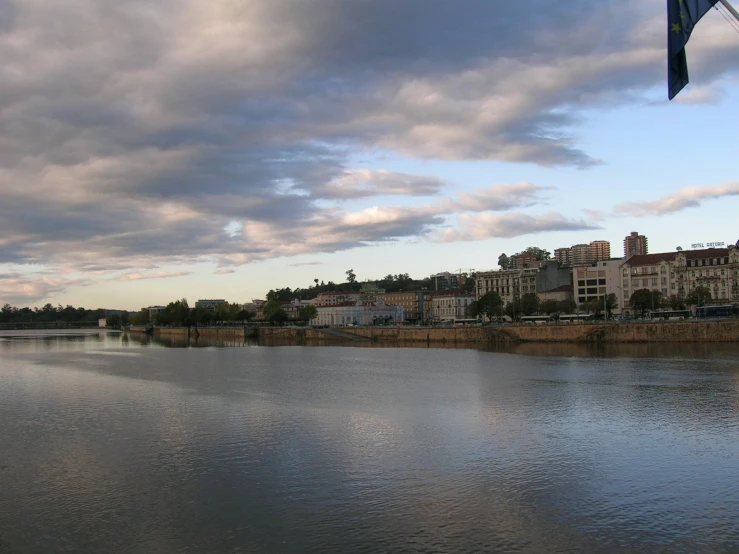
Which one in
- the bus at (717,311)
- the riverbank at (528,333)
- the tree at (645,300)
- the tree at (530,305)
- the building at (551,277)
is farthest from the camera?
the building at (551,277)

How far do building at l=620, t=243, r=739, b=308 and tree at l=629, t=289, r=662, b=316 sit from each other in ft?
22.0

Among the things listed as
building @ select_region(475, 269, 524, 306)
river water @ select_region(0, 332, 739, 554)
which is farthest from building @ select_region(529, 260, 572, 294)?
river water @ select_region(0, 332, 739, 554)

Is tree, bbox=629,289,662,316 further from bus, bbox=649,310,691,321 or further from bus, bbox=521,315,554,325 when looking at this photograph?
bus, bbox=521,315,554,325

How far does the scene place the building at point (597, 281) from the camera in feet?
384

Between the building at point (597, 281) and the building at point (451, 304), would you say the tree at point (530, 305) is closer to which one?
the building at point (597, 281)

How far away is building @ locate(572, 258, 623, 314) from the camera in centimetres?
11719

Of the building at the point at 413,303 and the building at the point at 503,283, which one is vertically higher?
the building at the point at 503,283

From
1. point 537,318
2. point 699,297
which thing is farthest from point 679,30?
point 537,318

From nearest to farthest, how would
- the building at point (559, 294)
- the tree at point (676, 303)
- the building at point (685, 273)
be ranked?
1. the tree at point (676, 303)
2. the building at point (685, 273)
3. the building at point (559, 294)

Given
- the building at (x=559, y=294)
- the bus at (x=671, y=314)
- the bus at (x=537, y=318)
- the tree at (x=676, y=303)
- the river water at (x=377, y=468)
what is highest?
the building at (x=559, y=294)

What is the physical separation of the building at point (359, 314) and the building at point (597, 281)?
54173mm

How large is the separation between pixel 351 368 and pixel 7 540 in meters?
→ 42.4

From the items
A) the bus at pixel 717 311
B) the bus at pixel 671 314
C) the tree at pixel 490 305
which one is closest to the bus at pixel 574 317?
the bus at pixel 671 314

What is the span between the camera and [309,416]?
1197 inches
